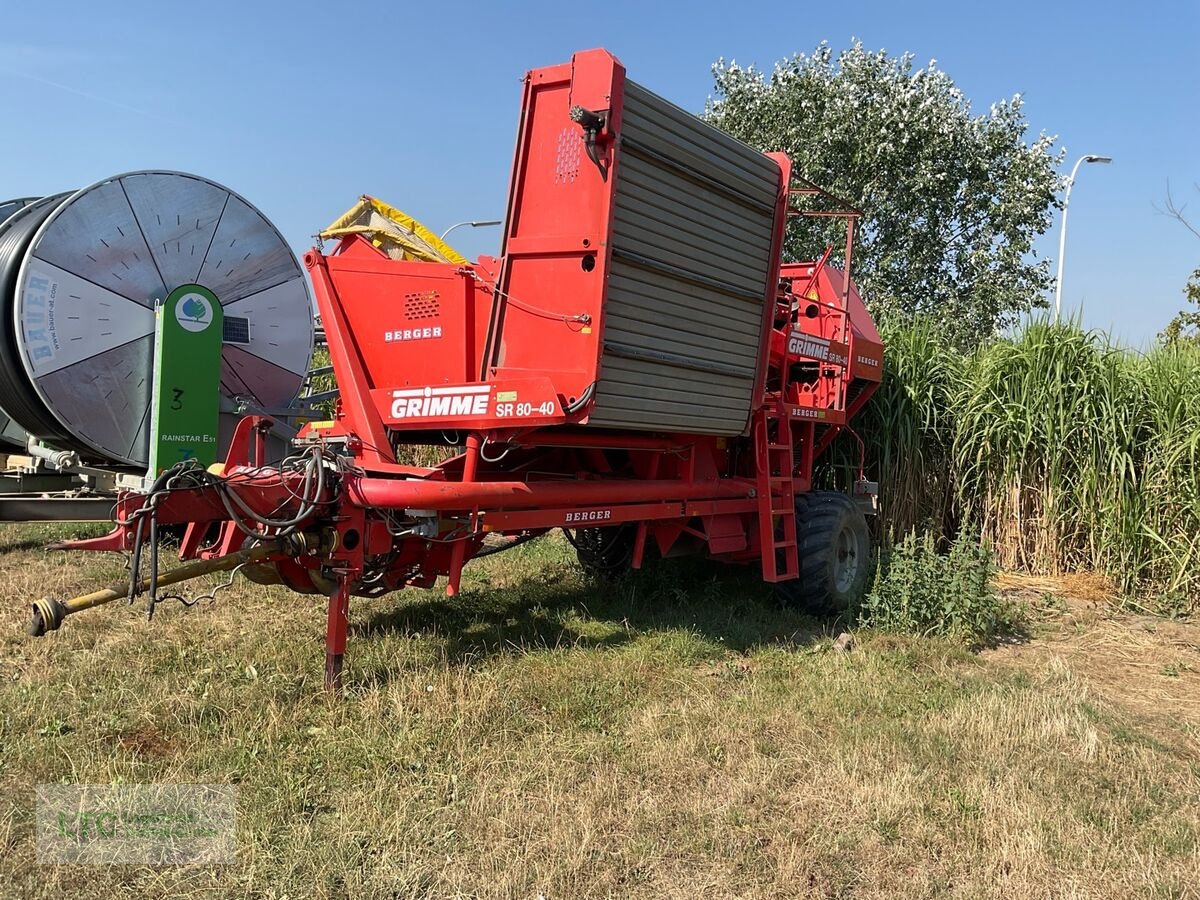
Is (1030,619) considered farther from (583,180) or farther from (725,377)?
(583,180)

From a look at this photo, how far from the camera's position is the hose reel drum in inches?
257

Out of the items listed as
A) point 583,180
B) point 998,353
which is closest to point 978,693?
point 583,180

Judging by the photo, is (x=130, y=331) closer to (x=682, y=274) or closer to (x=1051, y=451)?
(x=682, y=274)

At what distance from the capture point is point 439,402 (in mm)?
4727

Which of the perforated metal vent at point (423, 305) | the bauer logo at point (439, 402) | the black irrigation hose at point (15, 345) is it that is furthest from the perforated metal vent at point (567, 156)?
the black irrigation hose at point (15, 345)

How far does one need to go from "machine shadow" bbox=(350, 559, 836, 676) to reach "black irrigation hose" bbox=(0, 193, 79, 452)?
3255 mm

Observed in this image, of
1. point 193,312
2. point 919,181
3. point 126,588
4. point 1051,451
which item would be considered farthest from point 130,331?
point 919,181

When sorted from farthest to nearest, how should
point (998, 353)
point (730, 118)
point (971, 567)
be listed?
→ 1. point (730, 118)
2. point (998, 353)
3. point (971, 567)

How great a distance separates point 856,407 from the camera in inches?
301

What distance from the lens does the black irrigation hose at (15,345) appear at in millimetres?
6492

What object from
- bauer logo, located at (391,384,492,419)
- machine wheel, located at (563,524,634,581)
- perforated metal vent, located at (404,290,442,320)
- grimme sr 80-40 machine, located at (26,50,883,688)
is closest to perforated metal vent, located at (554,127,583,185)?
grimme sr 80-40 machine, located at (26,50,883,688)

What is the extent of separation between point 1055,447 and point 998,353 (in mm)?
992

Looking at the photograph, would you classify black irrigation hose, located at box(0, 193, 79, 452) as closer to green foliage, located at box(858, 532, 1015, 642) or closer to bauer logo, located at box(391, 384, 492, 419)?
bauer logo, located at box(391, 384, 492, 419)

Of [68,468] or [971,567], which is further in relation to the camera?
[68,468]
